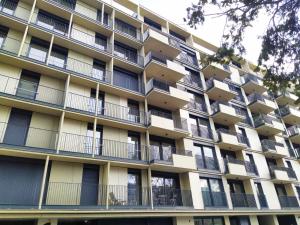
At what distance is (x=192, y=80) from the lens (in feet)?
77.4

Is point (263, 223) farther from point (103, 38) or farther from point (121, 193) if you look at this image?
point (103, 38)

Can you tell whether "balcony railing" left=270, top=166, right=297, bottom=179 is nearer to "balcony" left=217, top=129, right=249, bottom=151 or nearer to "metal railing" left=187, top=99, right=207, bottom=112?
"balcony" left=217, top=129, right=249, bottom=151

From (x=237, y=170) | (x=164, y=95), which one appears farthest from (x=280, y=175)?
(x=164, y=95)

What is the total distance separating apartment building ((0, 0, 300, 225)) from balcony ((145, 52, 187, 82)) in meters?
0.10

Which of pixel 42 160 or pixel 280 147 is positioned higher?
pixel 280 147

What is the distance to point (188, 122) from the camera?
20.0 metres

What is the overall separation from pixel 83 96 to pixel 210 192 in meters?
12.2

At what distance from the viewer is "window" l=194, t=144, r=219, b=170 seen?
63.1 feet

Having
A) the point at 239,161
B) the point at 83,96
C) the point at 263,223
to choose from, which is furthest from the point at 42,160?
the point at 263,223

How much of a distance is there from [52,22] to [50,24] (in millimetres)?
275

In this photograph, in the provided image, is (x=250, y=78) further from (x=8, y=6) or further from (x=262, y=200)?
(x=8, y=6)

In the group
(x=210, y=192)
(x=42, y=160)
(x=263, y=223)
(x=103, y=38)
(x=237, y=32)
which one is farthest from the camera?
(x=263, y=223)

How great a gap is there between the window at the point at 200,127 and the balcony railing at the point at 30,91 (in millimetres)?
11274

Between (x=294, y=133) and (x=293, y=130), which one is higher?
(x=293, y=130)
